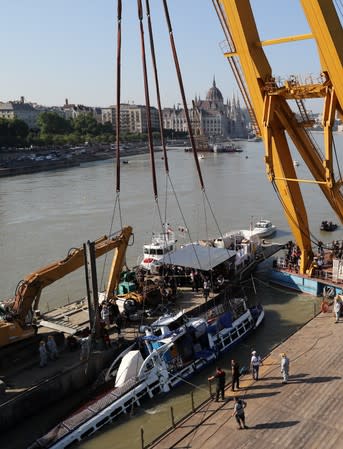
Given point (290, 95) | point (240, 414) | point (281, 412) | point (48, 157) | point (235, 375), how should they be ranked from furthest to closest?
point (48, 157), point (290, 95), point (235, 375), point (281, 412), point (240, 414)

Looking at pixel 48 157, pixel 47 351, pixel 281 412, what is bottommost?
pixel 281 412

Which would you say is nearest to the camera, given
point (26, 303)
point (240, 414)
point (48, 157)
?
point (240, 414)

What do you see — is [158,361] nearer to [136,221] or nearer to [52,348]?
[52,348]

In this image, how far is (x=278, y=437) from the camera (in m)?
9.77

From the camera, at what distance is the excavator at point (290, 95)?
1578 cm

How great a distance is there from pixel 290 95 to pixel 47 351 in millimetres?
12324

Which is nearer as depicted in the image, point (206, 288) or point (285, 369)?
point (285, 369)

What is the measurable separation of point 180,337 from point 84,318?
3.99 m

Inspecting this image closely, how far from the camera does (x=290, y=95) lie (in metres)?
18.0

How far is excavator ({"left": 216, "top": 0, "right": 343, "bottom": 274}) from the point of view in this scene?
15781 mm

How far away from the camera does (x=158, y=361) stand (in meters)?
13.4

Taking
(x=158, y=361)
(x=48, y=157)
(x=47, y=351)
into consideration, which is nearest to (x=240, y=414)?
(x=158, y=361)

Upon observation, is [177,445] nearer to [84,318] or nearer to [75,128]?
[84,318]

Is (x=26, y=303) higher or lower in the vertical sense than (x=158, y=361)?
higher
